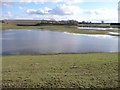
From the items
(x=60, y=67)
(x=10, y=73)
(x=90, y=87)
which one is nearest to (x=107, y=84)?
(x=90, y=87)

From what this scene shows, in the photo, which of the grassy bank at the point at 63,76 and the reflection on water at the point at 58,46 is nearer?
the grassy bank at the point at 63,76

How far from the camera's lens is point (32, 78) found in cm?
1244

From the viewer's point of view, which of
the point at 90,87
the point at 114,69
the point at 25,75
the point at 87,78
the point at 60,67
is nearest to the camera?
the point at 90,87

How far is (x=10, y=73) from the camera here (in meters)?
13.7

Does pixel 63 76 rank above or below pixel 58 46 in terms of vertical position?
above

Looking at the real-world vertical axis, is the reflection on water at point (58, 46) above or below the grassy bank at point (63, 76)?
below

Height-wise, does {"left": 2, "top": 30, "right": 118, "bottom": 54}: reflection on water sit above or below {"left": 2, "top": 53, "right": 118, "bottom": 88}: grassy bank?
below

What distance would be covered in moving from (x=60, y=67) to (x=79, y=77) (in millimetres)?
2682

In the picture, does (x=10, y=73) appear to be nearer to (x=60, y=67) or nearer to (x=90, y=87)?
(x=60, y=67)

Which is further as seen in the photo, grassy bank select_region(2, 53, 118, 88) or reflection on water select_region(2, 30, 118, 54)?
reflection on water select_region(2, 30, 118, 54)

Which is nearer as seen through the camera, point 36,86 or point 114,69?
point 36,86

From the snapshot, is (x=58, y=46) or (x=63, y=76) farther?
(x=58, y=46)

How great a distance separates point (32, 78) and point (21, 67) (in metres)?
3.14

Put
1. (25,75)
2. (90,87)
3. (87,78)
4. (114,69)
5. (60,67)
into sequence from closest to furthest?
(90,87) → (87,78) → (25,75) → (114,69) → (60,67)
